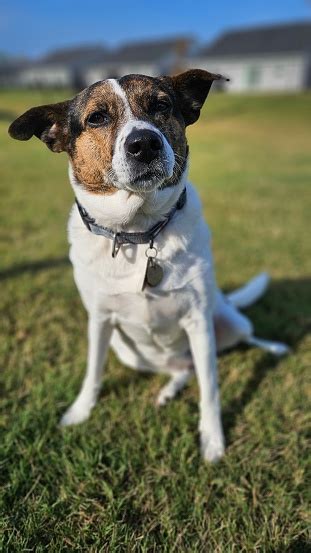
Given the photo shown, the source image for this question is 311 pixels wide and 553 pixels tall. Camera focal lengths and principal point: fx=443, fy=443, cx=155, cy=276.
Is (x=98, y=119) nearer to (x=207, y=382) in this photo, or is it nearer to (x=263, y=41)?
(x=207, y=382)

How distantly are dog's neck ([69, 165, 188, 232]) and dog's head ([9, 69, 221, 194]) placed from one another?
0.12ft

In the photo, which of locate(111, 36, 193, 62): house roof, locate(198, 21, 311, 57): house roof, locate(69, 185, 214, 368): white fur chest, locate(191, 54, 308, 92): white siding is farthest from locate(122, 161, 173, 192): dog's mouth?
locate(111, 36, 193, 62): house roof

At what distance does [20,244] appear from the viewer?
205 inches

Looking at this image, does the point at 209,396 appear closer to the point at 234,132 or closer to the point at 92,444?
the point at 92,444

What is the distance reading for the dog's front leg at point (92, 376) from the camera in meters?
2.51

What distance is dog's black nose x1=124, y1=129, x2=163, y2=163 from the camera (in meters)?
1.86

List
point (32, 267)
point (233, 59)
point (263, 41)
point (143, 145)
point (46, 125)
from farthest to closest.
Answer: point (263, 41) → point (233, 59) → point (32, 267) → point (46, 125) → point (143, 145)

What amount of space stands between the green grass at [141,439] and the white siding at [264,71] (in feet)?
158

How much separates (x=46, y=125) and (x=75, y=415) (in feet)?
5.30

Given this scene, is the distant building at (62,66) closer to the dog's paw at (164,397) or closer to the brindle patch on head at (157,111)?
the brindle patch on head at (157,111)

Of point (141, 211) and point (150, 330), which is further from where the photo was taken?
point (150, 330)

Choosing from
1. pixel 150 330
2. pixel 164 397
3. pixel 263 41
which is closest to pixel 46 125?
pixel 150 330

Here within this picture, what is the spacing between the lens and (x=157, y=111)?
214 centimetres

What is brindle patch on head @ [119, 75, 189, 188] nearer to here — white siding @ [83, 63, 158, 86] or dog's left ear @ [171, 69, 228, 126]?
dog's left ear @ [171, 69, 228, 126]
